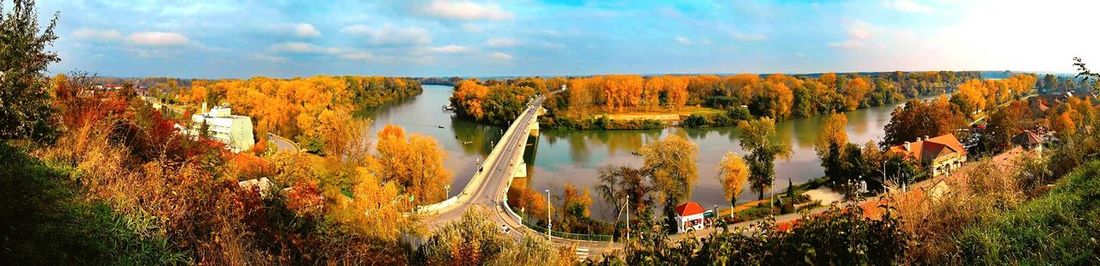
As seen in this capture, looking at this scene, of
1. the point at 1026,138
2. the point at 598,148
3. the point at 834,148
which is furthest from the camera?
the point at 598,148

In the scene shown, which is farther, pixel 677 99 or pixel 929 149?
pixel 677 99

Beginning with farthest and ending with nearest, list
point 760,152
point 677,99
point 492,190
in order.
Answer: point 677,99 → point 760,152 → point 492,190

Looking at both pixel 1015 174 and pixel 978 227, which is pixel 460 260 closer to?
pixel 978 227

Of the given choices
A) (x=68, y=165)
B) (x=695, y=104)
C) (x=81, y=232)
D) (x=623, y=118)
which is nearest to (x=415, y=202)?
(x=68, y=165)

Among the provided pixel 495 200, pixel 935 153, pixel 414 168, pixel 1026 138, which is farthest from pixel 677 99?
pixel 414 168

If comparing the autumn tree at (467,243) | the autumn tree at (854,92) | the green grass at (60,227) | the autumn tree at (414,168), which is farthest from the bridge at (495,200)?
the autumn tree at (854,92)

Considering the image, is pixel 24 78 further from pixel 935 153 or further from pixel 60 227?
pixel 935 153

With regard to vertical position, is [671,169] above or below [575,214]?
above
